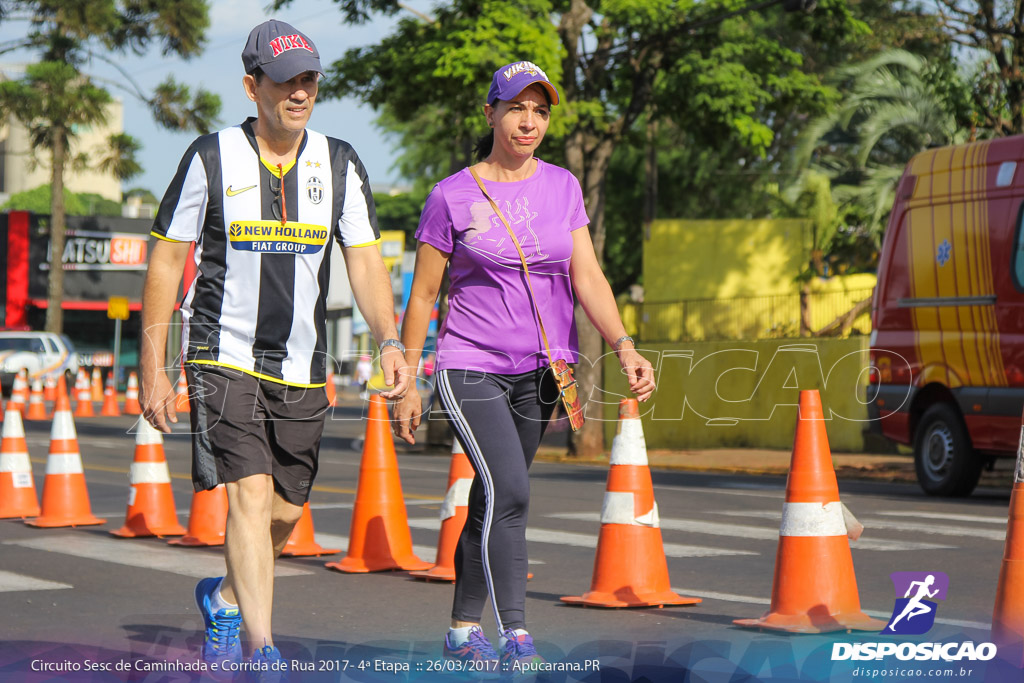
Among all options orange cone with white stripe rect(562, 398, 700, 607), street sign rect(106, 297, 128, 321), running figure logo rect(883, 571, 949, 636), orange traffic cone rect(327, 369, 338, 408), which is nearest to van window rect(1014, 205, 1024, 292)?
orange traffic cone rect(327, 369, 338, 408)

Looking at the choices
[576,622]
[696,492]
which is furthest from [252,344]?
[696,492]

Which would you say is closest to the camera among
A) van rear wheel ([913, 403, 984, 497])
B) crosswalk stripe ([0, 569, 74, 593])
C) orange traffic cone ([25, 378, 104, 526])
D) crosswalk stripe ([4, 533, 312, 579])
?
crosswalk stripe ([0, 569, 74, 593])

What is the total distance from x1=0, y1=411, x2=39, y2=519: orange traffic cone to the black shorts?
22.7 ft

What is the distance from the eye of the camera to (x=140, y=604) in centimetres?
686

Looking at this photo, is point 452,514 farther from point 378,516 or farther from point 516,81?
point 516,81

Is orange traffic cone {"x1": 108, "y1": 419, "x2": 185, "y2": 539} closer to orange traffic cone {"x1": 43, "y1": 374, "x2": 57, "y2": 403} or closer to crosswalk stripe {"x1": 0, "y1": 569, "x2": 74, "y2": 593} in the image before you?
crosswalk stripe {"x1": 0, "y1": 569, "x2": 74, "y2": 593}

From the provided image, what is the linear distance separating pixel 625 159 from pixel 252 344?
32.9 m

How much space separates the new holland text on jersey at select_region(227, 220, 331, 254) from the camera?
15.1 ft

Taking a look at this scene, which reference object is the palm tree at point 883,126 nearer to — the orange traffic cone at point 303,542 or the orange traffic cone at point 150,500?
the orange traffic cone at point 150,500

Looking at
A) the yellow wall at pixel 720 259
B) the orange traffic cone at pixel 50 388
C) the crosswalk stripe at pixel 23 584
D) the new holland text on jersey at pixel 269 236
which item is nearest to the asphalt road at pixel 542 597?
the crosswalk stripe at pixel 23 584

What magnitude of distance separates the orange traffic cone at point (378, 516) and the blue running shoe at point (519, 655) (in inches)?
138

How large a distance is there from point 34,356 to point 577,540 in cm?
3319

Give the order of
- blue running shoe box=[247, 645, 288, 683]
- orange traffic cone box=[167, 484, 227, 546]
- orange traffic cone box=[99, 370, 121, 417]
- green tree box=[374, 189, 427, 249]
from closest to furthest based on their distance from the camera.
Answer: blue running shoe box=[247, 645, 288, 683]
orange traffic cone box=[167, 484, 227, 546]
orange traffic cone box=[99, 370, 121, 417]
green tree box=[374, 189, 427, 249]

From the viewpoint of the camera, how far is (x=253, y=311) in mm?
4629
